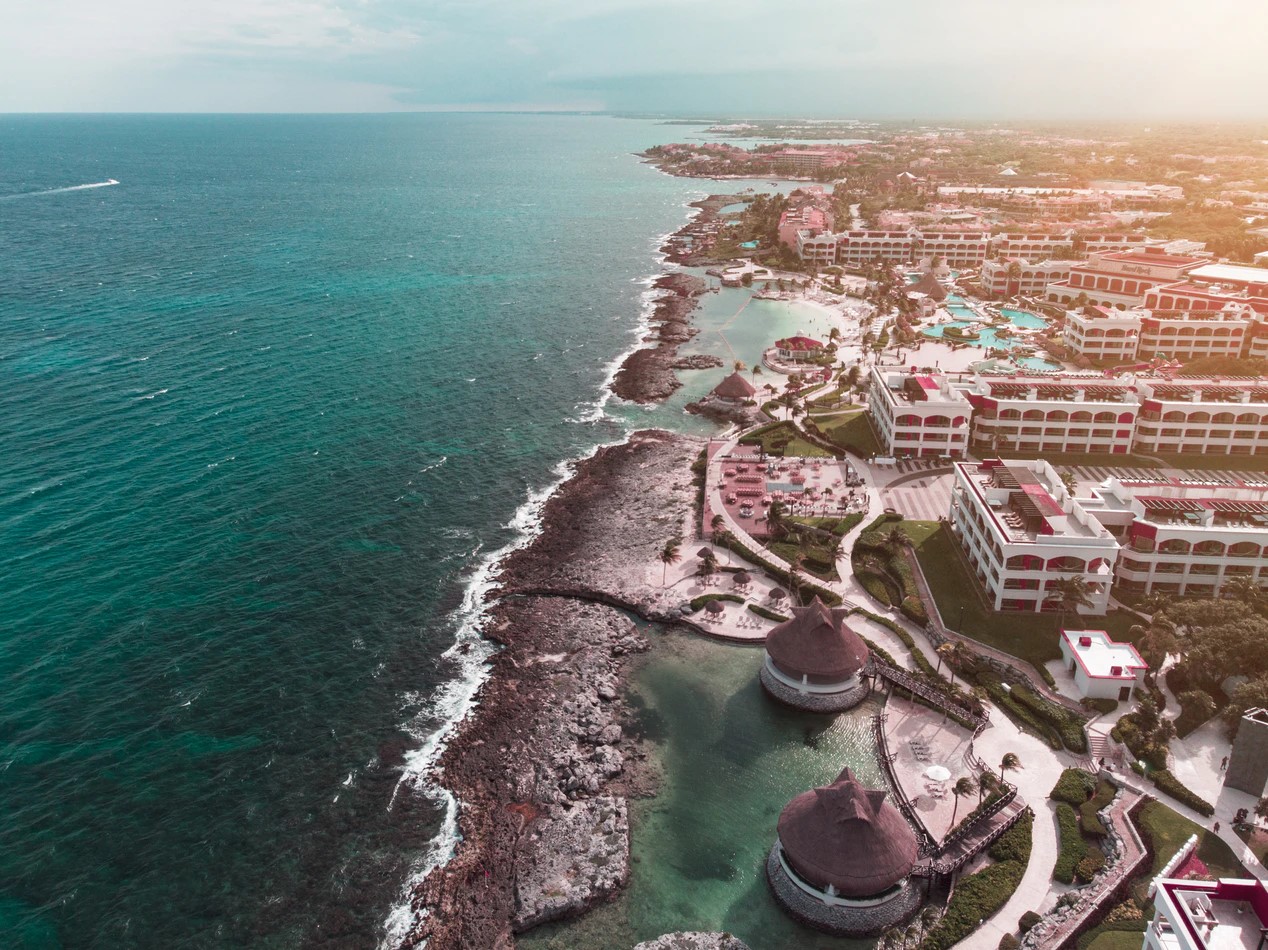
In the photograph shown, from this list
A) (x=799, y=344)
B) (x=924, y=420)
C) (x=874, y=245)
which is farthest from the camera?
(x=874, y=245)

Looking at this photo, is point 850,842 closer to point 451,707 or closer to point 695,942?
point 695,942

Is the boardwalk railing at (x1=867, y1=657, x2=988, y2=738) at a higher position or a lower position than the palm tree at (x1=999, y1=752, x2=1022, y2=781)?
lower

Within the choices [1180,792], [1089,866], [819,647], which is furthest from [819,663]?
[1180,792]

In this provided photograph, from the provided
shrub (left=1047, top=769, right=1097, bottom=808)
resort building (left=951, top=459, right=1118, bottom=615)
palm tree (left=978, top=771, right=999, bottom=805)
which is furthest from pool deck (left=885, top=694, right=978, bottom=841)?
resort building (left=951, top=459, right=1118, bottom=615)

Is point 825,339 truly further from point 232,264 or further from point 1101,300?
point 232,264

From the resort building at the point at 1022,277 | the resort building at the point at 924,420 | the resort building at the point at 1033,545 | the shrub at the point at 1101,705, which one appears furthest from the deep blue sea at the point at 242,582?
the resort building at the point at 1022,277

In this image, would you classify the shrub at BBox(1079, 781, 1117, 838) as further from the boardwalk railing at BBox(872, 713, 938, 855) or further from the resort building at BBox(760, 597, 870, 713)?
the resort building at BBox(760, 597, 870, 713)

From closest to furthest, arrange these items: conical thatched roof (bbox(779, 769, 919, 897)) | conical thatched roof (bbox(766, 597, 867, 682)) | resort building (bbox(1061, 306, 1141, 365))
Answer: conical thatched roof (bbox(779, 769, 919, 897))
conical thatched roof (bbox(766, 597, 867, 682))
resort building (bbox(1061, 306, 1141, 365))

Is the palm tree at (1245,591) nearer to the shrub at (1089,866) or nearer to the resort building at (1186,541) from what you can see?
the resort building at (1186,541)
